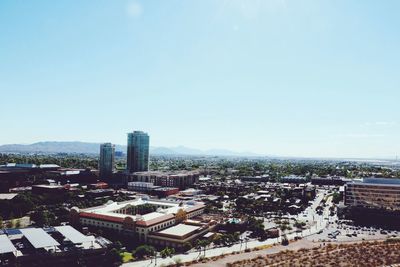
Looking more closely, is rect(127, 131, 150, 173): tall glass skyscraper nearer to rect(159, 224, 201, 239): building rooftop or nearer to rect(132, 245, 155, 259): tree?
rect(159, 224, 201, 239): building rooftop

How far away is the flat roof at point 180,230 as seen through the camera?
187 feet

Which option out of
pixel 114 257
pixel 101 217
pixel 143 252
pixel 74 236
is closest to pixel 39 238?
pixel 74 236

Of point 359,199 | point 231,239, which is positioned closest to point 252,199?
point 359,199

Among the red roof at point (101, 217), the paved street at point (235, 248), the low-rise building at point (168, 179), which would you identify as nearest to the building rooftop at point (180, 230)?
the paved street at point (235, 248)

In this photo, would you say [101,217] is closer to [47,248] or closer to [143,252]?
[143,252]

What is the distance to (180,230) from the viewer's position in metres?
59.2

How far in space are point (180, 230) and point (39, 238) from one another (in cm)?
2159

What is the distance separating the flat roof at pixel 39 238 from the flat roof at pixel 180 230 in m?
17.3

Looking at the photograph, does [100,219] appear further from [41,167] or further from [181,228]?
[41,167]

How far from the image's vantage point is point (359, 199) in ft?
281

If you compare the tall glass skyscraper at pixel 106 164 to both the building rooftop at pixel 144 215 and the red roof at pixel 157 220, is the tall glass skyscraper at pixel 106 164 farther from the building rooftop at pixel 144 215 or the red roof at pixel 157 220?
the red roof at pixel 157 220

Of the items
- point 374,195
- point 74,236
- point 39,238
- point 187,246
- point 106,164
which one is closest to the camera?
point 39,238

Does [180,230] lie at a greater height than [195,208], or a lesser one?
lesser

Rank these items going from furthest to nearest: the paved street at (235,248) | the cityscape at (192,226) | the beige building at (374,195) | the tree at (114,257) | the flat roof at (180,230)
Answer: the beige building at (374,195) → the flat roof at (180,230) → the paved street at (235,248) → the cityscape at (192,226) → the tree at (114,257)
